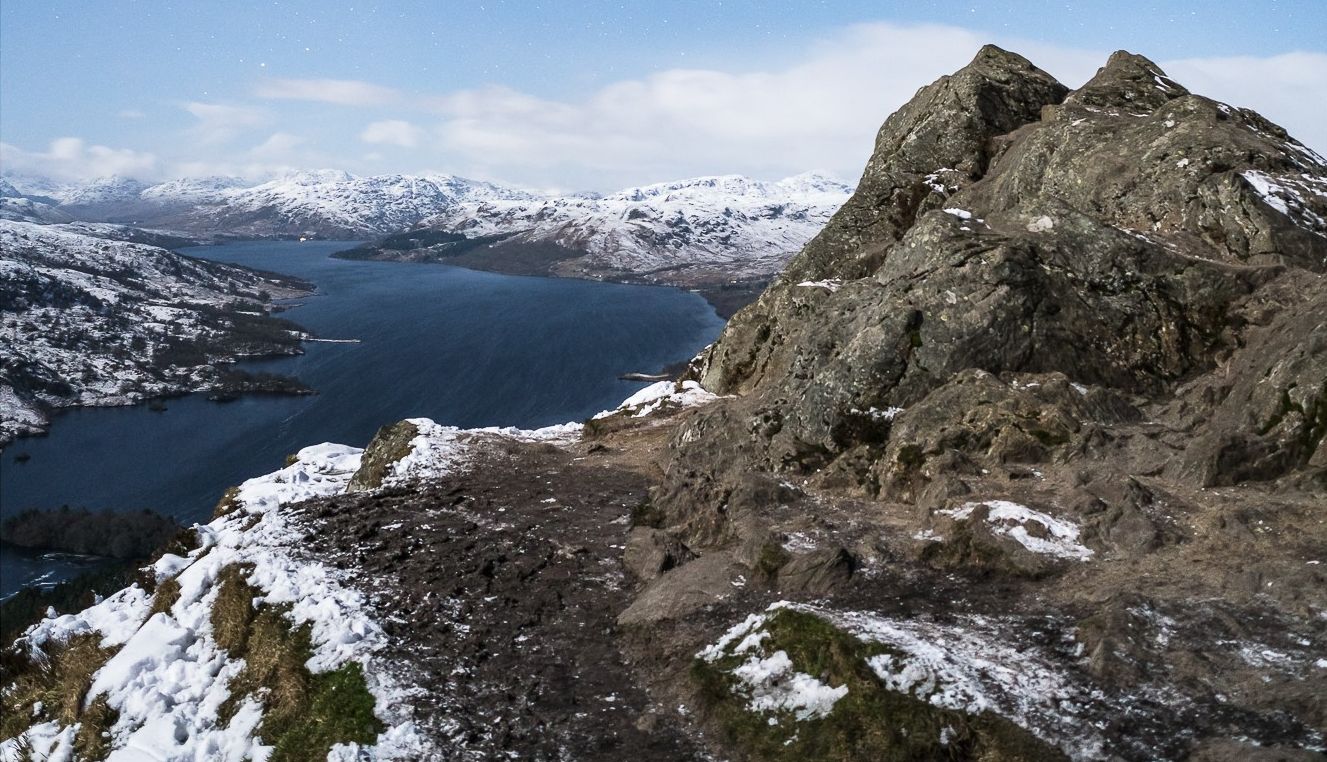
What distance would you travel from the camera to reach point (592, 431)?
36.3 meters

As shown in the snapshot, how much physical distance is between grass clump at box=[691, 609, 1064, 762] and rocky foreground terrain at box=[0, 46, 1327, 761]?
56 millimetres

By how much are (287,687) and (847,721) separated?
37.3 ft

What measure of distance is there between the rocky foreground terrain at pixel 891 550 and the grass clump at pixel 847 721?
6 cm

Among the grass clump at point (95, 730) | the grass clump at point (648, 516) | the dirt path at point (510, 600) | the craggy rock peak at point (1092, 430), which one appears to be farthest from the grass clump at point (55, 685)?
the grass clump at point (648, 516)

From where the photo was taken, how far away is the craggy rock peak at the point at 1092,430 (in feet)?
46.3

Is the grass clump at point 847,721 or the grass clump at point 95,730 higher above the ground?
the grass clump at point 847,721

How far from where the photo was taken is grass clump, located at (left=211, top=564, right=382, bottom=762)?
1442 cm

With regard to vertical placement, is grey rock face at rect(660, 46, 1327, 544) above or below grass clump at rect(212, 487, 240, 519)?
above

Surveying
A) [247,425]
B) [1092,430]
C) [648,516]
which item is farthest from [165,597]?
[247,425]

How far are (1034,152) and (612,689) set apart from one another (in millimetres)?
30602

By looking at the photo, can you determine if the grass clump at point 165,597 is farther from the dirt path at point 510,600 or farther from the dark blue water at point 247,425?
the dark blue water at point 247,425

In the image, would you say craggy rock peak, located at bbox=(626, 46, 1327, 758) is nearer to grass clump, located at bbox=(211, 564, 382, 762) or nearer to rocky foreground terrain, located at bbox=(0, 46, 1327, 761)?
rocky foreground terrain, located at bbox=(0, 46, 1327, 761)

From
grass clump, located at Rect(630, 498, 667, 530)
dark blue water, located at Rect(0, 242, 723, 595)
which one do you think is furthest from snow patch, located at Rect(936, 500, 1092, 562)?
dark blue water, located at Rect(0, 242, 723, 595)

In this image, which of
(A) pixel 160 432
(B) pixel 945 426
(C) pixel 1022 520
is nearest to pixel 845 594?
(C) pixel 1022 520
